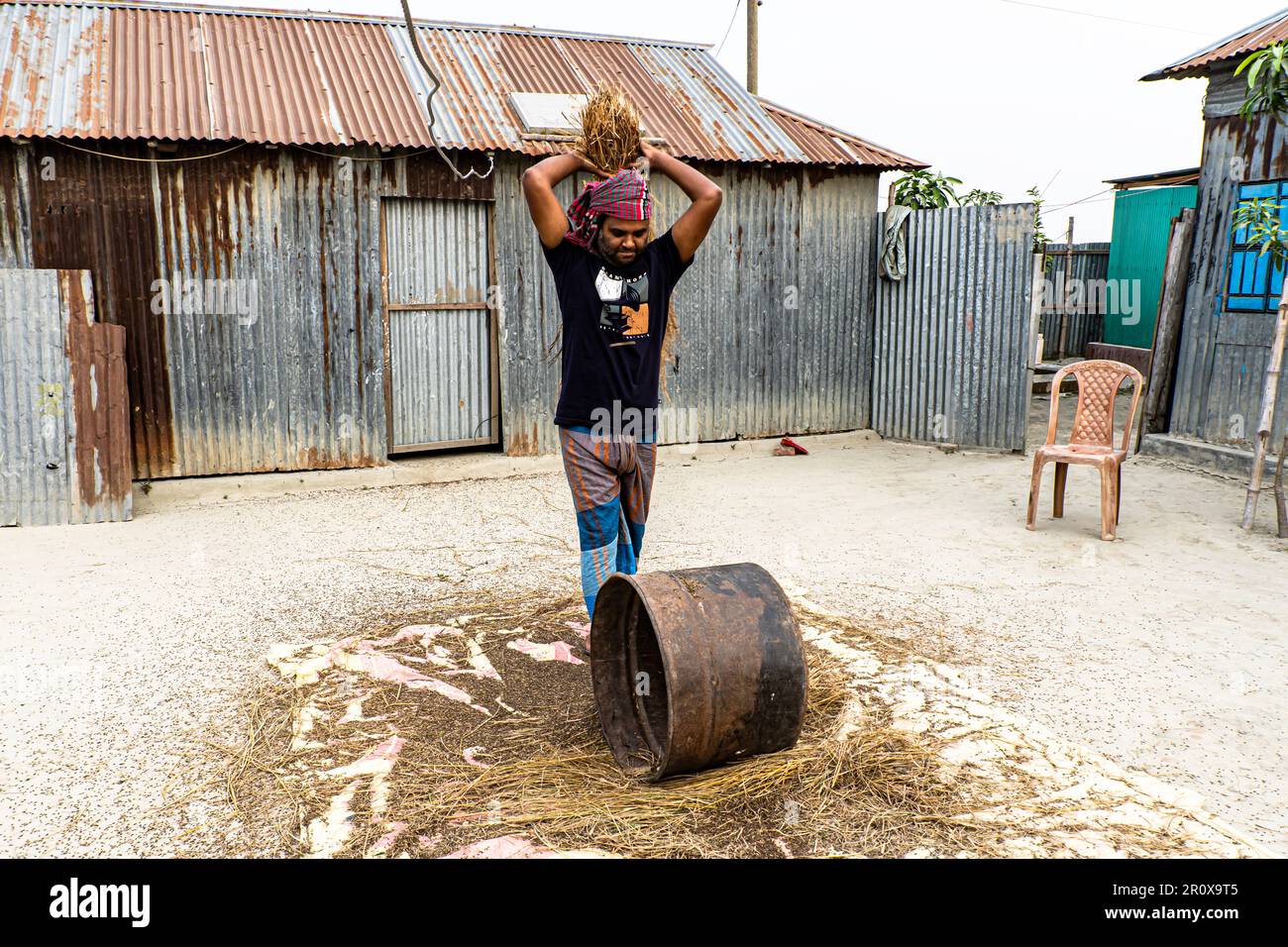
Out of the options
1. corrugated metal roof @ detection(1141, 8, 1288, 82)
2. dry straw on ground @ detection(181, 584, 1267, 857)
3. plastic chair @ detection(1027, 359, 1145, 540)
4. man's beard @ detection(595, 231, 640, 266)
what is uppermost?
corrugated metal roof @ detection(1141, 8, 1288, 82)

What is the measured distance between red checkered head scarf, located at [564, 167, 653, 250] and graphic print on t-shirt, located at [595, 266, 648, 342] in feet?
0.57

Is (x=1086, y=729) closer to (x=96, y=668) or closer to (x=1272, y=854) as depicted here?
(x=1272, y=854)

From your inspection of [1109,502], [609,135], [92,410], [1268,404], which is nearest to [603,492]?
[609,135]

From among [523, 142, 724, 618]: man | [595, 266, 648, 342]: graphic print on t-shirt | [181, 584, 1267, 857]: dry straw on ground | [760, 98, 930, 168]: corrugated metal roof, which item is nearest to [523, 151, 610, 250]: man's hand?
[523, 142, 724, 618]: man

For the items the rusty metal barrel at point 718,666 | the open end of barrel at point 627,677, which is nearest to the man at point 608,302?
the open end of barrel at point 627,677

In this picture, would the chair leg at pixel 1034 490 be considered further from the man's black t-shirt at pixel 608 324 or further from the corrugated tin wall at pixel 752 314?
the man's black t-shirt at pixel 608 324

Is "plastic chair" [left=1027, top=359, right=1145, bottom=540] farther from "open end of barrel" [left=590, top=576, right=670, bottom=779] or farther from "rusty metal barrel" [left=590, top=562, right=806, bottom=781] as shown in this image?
"rusty metal barrel" [left=590, top=562, right=806, bottom=781]

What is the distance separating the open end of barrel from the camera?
393cm

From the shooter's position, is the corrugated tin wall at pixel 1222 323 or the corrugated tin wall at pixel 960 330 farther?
the corrugated tin wall at pixel 960 330

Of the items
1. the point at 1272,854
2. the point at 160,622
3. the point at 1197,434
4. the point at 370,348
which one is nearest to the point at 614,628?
the point at 1272,854

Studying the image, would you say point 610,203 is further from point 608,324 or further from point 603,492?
point 603,492

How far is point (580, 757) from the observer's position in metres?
3.83

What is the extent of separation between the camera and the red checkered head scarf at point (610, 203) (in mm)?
3932

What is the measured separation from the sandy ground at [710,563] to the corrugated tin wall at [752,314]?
39.5 inches
